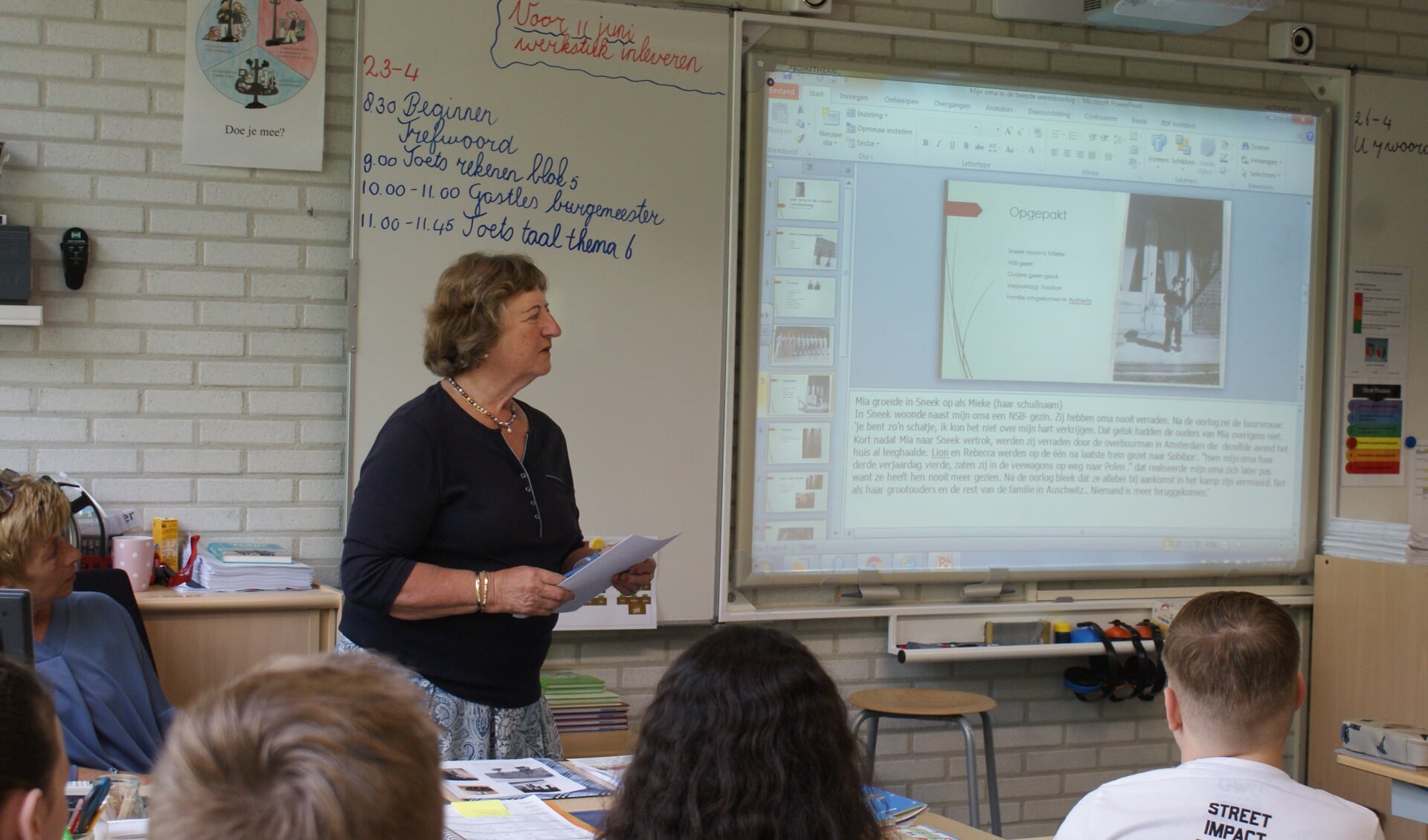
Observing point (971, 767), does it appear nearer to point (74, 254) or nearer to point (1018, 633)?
point (1018, 633)

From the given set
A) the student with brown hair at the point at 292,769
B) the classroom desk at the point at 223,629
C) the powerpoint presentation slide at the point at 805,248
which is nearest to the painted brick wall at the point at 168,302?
the classroom desk at the point at 223,629

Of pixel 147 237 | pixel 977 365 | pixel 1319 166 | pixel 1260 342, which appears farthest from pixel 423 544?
pixel 1319 166

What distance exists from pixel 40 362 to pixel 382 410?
0.85m

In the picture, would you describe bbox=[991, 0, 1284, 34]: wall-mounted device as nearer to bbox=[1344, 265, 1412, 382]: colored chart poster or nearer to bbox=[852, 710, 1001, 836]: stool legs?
bbox=[1344, 265, 1412, 382]: colored chart poster

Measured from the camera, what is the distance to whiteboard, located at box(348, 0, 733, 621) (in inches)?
133

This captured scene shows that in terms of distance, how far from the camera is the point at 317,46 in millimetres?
3367

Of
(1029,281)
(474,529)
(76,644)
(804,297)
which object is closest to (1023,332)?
(1029,281)

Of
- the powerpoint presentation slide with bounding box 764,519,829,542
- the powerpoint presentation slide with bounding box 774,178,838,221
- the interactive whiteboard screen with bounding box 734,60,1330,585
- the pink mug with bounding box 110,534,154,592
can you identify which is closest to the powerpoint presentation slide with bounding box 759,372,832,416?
the interactive whiteboard screen with bounding box 734,60,1330,585

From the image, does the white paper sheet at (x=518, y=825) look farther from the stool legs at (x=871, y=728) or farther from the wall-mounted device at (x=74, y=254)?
the wall-mounted device at (x=74, y=254)

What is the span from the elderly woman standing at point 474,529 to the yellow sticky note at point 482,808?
1.11ft

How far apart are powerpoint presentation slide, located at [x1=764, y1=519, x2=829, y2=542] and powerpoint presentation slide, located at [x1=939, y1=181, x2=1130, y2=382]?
25.3 inches

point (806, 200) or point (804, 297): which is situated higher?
point (806, 200)

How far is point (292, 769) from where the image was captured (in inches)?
26.2

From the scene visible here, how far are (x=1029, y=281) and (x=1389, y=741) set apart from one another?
178 cm
